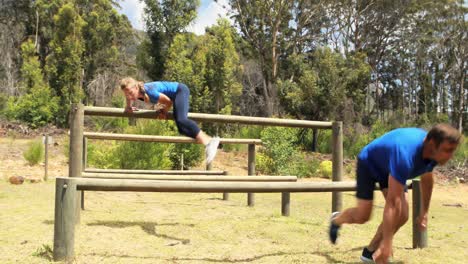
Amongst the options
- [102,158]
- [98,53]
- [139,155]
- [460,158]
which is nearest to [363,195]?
[139,155]

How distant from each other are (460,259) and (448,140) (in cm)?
182

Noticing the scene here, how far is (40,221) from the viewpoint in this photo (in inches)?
184

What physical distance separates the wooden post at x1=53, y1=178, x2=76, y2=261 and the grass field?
0.14 m

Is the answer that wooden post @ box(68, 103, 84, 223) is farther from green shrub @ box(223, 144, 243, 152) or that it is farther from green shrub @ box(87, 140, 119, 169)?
green shrub @ box(223, 144, 243, 152)

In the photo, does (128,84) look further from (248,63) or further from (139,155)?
(248,63)

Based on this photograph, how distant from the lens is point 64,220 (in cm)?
320

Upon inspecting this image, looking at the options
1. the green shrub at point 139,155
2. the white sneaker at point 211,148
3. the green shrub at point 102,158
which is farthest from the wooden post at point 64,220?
the green shrub at point 102,158

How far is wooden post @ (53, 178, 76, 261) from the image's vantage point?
3193 mm

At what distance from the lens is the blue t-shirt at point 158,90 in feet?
15.0

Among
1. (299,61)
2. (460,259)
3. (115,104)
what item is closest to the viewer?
(460,259)

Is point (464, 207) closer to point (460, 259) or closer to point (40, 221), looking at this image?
point (460, 259)

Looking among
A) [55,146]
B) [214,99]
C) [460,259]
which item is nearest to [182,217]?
A: [460,259]

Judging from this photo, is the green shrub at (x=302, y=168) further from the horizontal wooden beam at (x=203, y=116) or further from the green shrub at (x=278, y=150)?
the horizontal wooden beam at (x=203, y=116)

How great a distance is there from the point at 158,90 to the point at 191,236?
148cm
